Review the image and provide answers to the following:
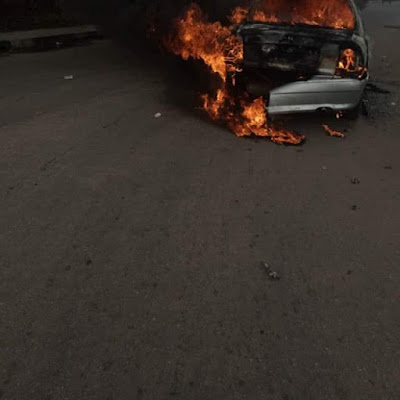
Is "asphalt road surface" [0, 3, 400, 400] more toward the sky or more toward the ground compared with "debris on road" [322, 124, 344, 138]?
more toward the sky

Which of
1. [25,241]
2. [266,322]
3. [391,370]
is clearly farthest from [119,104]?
[391,370]

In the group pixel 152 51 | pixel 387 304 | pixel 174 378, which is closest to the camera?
pixel 174 378

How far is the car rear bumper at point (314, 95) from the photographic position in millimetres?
5316

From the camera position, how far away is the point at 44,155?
464cm

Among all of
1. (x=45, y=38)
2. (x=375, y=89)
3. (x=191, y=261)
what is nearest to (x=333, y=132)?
(x=375, y=89)

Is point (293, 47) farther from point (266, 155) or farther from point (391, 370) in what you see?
point (391, 370)

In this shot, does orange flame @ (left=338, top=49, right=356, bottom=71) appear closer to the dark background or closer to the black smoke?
the black smoke

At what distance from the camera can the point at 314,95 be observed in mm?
5387

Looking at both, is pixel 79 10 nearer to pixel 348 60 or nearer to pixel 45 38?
pixel 45 38

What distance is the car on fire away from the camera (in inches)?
211

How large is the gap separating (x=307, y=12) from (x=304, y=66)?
55.9 inches

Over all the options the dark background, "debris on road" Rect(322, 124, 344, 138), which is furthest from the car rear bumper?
the dark background

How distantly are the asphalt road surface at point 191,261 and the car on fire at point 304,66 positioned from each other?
1.89 feet

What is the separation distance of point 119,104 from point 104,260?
150 inches
